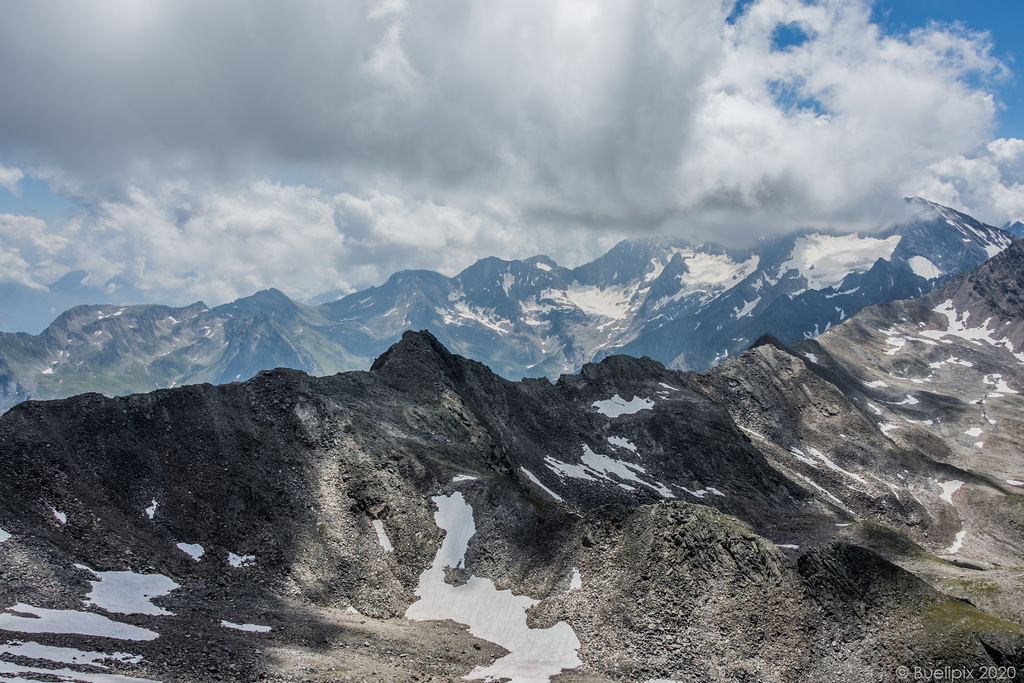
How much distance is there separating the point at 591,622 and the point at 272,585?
1140 inches

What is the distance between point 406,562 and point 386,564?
2.10 metres

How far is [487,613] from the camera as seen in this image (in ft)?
161

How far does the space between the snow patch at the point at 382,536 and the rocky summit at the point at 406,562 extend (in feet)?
0.83

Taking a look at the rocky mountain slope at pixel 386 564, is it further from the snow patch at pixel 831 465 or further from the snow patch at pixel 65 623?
the snow patch at pixel 831 465

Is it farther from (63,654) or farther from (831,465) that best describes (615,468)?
(63,654)

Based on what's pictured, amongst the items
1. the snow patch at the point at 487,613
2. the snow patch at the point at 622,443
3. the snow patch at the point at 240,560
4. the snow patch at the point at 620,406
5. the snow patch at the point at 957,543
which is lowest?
the snow patch at the point at 957,543

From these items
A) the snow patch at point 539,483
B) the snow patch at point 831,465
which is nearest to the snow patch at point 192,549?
the snow patch at point 539,483

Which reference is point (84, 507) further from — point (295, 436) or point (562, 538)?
point (562, 538)

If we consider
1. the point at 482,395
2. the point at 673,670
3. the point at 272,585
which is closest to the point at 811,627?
the point at 673,670

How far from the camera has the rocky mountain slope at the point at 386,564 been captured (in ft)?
118

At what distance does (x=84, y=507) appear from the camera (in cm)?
4944

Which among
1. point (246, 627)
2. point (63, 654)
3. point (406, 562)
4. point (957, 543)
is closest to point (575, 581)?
point (406, 562)

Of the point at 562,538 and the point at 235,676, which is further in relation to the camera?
the point at 562,538

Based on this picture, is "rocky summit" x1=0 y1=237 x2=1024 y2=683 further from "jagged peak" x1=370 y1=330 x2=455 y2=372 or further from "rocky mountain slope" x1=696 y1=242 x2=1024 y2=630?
"rocky mountain slope" x1=696 y1=242 x2=1024 y2=630
